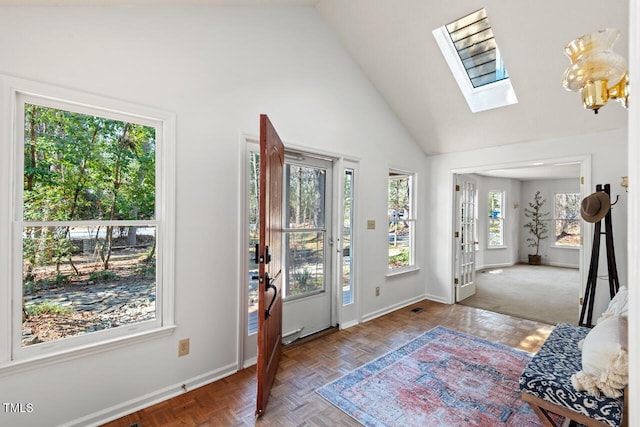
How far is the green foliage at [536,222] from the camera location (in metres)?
8.12

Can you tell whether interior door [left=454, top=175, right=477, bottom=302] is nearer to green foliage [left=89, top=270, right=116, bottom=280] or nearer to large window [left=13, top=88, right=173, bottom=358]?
large window [left=13, top=88, right=173, bottom=358]

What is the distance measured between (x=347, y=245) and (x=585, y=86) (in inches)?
106

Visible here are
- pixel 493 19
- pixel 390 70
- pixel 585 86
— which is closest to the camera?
pixel 585 86

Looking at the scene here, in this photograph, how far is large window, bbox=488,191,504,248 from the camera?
25.7 ft

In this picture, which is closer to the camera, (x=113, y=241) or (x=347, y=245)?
(x=113, y=241)

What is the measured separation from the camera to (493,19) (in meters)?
2.73

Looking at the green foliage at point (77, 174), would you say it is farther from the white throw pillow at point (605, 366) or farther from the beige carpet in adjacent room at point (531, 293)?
the beige carpet in adjacent room at point (531, 293)

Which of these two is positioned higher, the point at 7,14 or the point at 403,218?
the point at 7,14

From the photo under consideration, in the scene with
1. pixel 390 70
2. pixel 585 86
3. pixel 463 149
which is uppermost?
pixel 390 70

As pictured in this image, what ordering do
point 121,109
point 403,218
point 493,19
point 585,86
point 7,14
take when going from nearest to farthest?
point 585,86 < point 7,14 < point 121,109 < point 493,19 < point 403,218

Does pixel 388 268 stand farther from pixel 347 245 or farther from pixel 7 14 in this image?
pixel 7 14

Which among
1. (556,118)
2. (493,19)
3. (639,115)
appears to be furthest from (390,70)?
(639,115)

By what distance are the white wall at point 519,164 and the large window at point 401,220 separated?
0.37m

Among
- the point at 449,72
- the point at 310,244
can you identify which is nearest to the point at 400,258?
the point at 310,244
